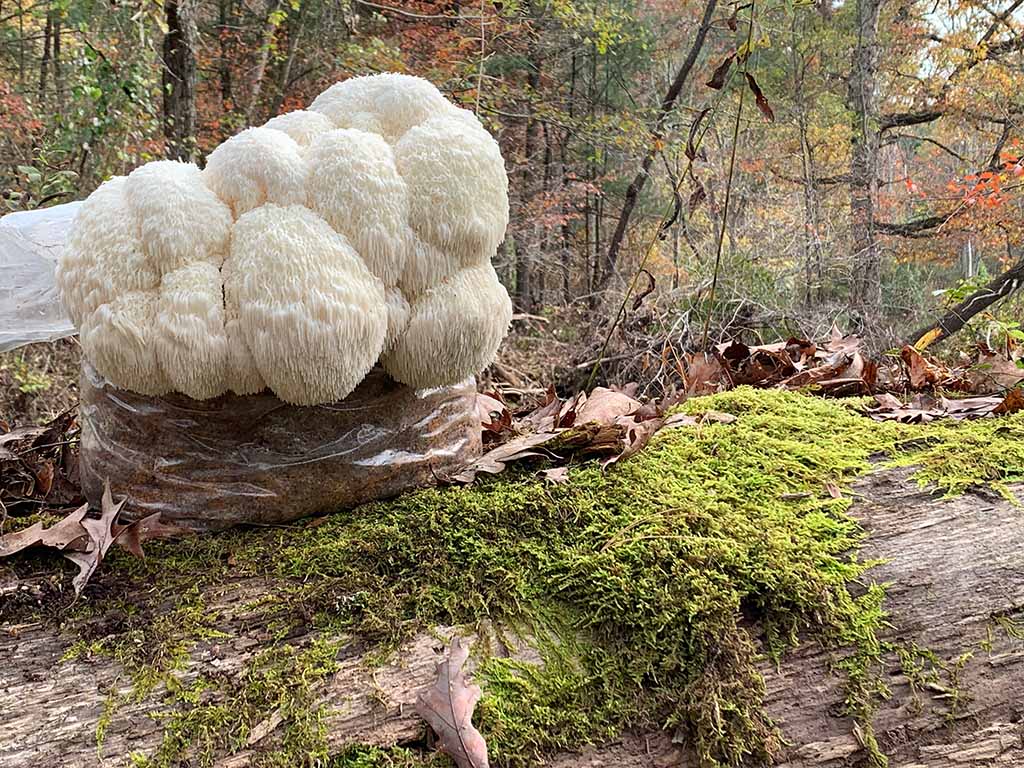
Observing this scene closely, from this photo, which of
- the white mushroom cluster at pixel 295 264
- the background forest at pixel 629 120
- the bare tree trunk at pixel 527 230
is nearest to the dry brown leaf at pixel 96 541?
the white mushroom cluster at pixel 295 264

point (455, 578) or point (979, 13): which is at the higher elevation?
point (979, 13)

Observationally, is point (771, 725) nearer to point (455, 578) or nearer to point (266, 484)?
point (455, 578)

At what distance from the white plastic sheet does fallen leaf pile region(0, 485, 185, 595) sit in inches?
22.2

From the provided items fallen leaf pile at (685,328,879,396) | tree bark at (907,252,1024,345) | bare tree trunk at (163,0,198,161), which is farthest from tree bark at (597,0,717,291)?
fallen leaf pile at (685,328,879,396)

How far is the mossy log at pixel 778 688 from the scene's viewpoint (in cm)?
103

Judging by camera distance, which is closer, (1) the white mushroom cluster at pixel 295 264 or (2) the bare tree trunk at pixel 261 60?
(1) the white mushroom cluster at pixel 295 264

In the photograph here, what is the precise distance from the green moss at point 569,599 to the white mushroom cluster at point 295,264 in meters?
0.33

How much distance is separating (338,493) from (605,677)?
69cm

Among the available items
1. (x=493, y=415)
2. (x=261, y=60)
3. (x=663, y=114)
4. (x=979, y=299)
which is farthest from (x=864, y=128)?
(x=493, y=415)

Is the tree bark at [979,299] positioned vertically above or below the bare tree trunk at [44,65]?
below

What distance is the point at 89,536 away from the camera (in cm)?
135

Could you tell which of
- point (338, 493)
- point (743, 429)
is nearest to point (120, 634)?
point (338, 493)

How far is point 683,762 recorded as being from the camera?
3.52ft

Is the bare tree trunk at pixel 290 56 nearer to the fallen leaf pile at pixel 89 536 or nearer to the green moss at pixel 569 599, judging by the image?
the fallen leaf pile at pixel 89 536
